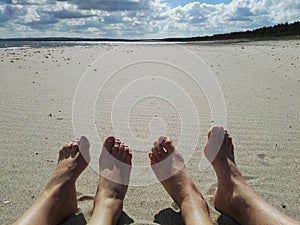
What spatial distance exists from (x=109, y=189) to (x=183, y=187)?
1.37 feet

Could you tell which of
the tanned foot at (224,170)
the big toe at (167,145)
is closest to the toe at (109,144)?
the big toe at (167,145)

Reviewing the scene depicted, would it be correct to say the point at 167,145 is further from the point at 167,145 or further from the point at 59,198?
the point at 59,198

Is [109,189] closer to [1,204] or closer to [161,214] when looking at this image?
[161,214]

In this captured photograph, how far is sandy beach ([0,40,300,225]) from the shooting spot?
7.11ft

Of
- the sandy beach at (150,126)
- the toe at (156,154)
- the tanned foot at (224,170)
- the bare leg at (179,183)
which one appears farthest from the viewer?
the toe at (156,154)

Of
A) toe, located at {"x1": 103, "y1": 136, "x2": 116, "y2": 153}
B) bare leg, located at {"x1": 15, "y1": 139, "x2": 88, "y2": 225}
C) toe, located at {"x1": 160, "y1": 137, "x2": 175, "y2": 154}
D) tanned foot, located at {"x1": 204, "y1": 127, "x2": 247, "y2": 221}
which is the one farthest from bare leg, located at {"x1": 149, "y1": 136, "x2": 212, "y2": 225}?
bare leg, located at {"x1": 15, "y1": 139, "x2": 88, "y2": 225}

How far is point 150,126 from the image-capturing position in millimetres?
3451

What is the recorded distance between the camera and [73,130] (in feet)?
10.9

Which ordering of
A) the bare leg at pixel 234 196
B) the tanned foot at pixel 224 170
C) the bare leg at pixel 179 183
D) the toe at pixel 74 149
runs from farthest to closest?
the toe at pixel 74 149 < the tanned foot at pixel 224 170 < the bare leg at pixel 179 183 < the bare leg at pixel 234 196

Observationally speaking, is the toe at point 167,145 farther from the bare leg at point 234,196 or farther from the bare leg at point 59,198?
the bare leg at point 59,198

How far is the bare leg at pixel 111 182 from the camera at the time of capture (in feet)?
6.14

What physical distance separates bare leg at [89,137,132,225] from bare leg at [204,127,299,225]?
528 mm

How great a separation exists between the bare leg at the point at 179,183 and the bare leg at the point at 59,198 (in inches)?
18.8

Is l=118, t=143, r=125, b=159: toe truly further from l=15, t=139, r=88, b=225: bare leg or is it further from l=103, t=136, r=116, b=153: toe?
l=15, t=139, r=88, b=225: bare leg
